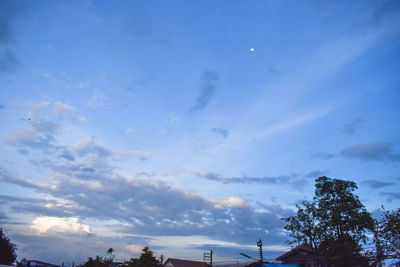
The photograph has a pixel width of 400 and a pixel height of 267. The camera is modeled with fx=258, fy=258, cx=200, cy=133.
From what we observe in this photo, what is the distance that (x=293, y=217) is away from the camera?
40.6m

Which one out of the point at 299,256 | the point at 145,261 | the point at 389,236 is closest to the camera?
the point at 389,236

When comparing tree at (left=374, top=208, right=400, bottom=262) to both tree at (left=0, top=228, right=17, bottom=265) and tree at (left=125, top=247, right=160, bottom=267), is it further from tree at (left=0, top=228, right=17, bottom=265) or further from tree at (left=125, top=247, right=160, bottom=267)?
tree at (left=0, top=228, right=17, bottom=265)

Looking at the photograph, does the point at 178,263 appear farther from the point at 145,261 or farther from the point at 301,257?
the point at 301,257

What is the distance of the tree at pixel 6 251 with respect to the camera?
177 ft

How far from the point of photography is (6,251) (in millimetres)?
55562

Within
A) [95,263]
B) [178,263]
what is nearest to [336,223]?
[178,263]

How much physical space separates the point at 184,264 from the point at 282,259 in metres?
25.7

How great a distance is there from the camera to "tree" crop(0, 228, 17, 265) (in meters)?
54.0

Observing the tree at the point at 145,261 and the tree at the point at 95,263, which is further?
the tree at the point at 95,263

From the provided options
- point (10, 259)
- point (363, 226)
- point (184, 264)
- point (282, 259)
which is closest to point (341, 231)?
point (363, 226)

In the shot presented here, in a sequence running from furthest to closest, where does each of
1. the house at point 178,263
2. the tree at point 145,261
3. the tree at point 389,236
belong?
1. the house at point 178,263
2. the tree at point 145,261
3. the tree at point 389,236

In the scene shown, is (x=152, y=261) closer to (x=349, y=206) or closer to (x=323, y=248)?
(x=323, y=248)

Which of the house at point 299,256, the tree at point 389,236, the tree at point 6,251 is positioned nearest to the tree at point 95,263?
the tree at point 6,251

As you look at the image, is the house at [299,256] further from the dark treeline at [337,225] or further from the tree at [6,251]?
the tree at [6,251]
